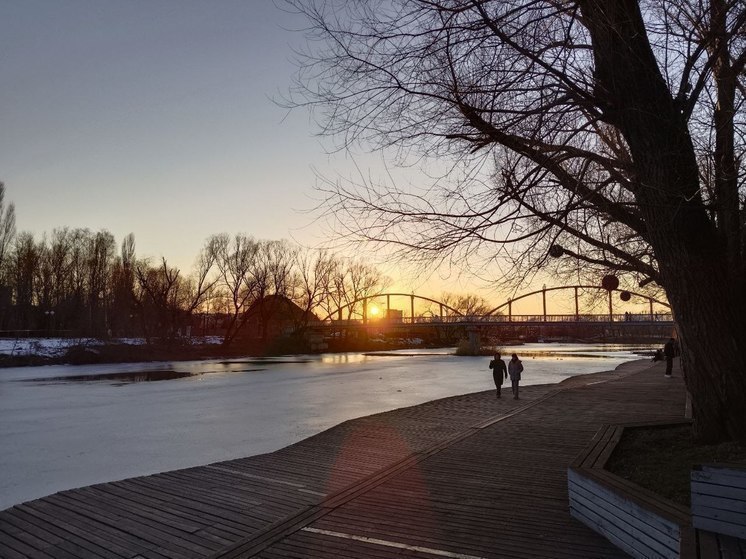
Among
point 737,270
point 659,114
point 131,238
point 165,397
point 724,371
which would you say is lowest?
point 165,397

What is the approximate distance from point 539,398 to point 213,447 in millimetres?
9673

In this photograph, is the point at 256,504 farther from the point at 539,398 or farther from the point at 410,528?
the point at 539,398

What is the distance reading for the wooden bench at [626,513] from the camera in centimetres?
407

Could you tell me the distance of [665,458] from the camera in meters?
6.12

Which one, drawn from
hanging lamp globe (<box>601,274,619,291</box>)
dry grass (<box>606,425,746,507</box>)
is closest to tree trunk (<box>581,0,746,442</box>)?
dry grass (<box>606,425,746,507</box>)

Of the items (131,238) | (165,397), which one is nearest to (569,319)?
(131,238)

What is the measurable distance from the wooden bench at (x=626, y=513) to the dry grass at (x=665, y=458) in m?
0.27

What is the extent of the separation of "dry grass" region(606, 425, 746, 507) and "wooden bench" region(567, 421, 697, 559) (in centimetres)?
27

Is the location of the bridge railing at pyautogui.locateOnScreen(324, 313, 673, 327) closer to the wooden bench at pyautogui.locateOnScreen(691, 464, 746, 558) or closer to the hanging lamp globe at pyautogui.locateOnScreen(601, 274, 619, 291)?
the hanging lamp globe at pyautogui.locateOnScreen(601, 274, 619, 291)

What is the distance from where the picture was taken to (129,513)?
20.2 ft

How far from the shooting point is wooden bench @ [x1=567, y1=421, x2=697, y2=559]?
407cm

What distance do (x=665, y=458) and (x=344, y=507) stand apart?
360cm

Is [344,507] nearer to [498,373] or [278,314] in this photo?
[498,373]

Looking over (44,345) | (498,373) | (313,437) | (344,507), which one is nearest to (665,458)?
(344,507)
